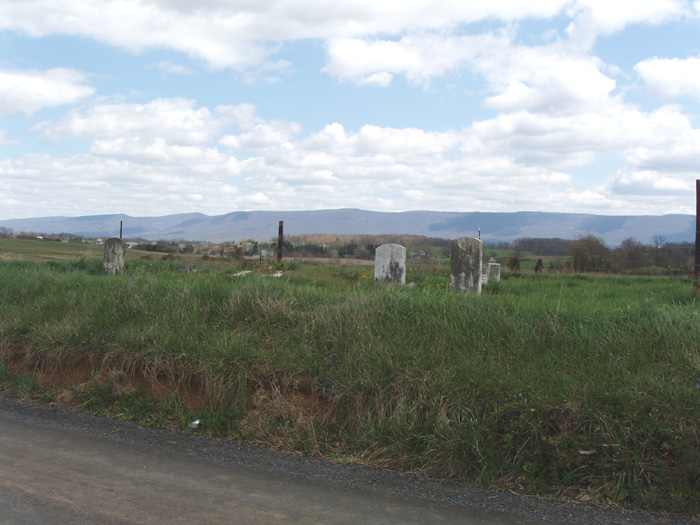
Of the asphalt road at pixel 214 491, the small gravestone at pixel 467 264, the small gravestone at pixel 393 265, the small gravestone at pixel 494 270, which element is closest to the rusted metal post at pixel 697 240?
the small gravestone at pixel 467 264

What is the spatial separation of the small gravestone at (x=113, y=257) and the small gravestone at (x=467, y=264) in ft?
24.9

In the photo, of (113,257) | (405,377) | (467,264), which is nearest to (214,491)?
(405,377)

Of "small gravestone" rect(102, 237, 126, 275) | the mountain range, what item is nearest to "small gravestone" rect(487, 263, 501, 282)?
"small gravestone" rect(102, 237, 126, 275)

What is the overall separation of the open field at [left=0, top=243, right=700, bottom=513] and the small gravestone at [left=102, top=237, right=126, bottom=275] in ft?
17.0

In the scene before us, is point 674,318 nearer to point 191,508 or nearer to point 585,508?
point 585,508

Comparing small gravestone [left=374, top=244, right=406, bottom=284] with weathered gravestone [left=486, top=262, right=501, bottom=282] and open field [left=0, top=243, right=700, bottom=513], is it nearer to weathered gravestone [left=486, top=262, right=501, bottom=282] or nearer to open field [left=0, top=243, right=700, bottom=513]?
open field [left=0, top=243, right=700, bottom=513]

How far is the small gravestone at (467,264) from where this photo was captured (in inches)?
397

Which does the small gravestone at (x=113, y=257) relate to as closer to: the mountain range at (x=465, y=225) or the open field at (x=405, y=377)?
the open field at (x=405, y=377)

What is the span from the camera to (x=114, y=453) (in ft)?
14.4

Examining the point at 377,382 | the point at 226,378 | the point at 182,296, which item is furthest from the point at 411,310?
the point at 182,296

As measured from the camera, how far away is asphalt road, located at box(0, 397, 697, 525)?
3.36 meters

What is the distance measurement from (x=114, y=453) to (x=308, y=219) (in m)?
172

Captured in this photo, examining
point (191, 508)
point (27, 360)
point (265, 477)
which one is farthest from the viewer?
point (27, 360)

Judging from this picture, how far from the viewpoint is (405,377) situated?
15.5ft
